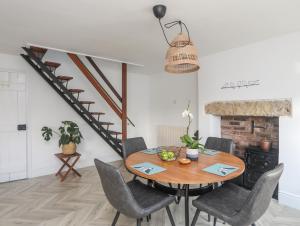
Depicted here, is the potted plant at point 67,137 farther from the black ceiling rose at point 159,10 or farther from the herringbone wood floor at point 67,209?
the black ceiling rose at point 159,10

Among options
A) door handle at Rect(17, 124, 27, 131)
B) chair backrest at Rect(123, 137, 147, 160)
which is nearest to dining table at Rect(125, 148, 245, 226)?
chair backrest at Rect(123, 137, 147, 160)

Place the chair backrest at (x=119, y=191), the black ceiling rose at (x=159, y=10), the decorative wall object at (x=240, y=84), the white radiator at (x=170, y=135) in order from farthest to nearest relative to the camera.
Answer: the white radiator at (x=170, y=135) < the decorative wall object at (x=240, y=84) < the black ceiling rose at (x=159, y=10) < the chair backrest at (x=119, y=191)

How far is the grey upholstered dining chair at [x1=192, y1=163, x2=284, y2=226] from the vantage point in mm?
1393

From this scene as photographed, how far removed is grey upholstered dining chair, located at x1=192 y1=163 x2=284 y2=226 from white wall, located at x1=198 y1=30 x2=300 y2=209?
3.76 ft

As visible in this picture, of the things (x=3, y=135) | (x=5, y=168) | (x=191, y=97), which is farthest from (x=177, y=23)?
(x=5, y=168)

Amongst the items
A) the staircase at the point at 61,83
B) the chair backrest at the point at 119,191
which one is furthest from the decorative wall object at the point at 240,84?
the chair backrest at the point at 119,191

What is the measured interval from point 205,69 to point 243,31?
1.10 meters

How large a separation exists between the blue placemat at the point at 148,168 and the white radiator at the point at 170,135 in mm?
2599

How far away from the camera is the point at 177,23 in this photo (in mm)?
2223

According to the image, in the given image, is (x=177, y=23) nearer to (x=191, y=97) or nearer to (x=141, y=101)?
(x=191, y=97)

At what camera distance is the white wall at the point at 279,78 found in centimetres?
250

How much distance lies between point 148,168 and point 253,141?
2173 millimetres

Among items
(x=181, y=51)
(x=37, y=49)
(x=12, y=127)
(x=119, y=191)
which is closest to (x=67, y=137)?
(x=12, y=127)

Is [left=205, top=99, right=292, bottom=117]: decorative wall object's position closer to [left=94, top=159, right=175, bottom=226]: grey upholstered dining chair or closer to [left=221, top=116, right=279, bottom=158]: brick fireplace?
[left=221, top=116, right=279, bottom=158]: brick fireplace
